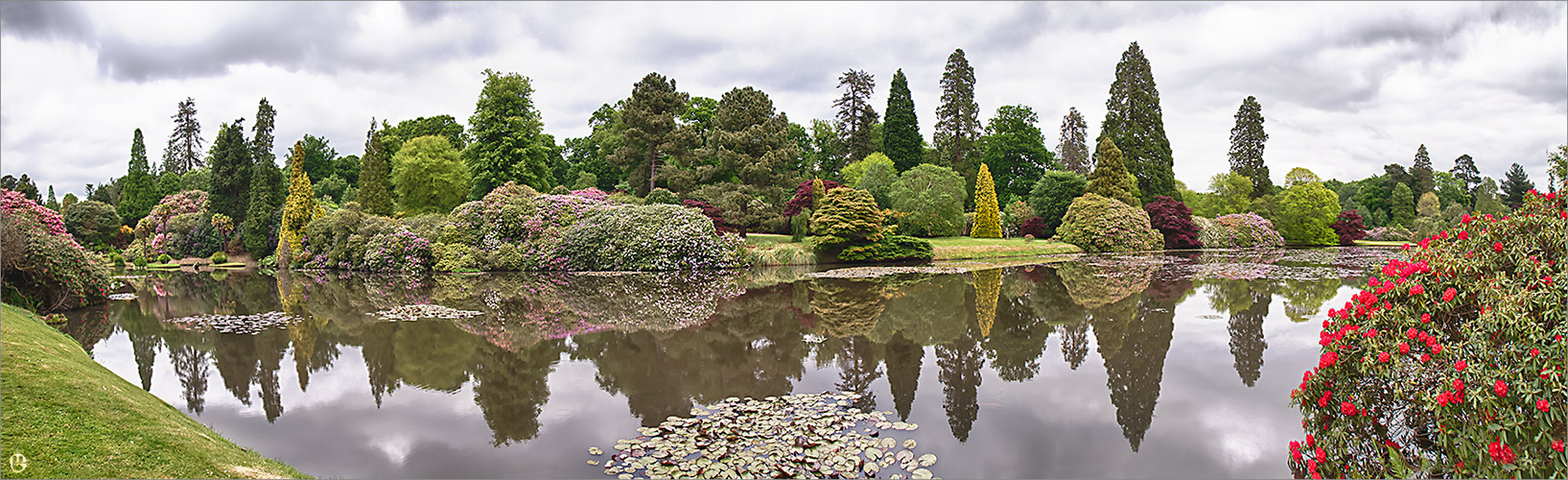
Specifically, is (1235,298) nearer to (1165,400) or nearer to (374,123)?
(1165,400)

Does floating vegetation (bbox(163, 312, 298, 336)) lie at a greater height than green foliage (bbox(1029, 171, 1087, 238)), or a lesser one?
lesser

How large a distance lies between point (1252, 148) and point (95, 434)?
5076 cm

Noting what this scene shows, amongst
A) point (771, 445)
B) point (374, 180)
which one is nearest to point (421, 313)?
point (771, 445)

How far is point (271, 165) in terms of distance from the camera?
3294 centimetres

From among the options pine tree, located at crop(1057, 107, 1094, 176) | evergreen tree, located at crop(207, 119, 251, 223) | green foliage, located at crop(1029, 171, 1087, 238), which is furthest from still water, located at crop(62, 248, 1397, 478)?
pine tree, located at crop(1057, 107, 1094, 176)

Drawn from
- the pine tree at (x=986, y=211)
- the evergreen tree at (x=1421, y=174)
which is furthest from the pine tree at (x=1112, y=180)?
the evergreen tree at (x=1421, y=174)

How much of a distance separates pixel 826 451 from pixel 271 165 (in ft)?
121

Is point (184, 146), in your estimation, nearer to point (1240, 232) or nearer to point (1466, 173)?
point (1240, 232)

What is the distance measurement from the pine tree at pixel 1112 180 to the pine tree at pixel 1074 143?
1890 cm

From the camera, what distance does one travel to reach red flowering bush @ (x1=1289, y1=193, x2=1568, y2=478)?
3.16 metres

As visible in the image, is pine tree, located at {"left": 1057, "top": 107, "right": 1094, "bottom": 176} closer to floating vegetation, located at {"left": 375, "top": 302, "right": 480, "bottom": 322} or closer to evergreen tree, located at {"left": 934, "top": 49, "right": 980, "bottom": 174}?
evergreen tree, located at {"left": 934, "top": 49, "right": 980, "bottom": 174}

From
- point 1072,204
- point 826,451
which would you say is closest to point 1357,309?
point 826,451

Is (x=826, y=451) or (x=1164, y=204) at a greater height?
(x=1164, y=204)

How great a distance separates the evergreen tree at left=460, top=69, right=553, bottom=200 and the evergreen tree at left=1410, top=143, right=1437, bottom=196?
5163 cm
